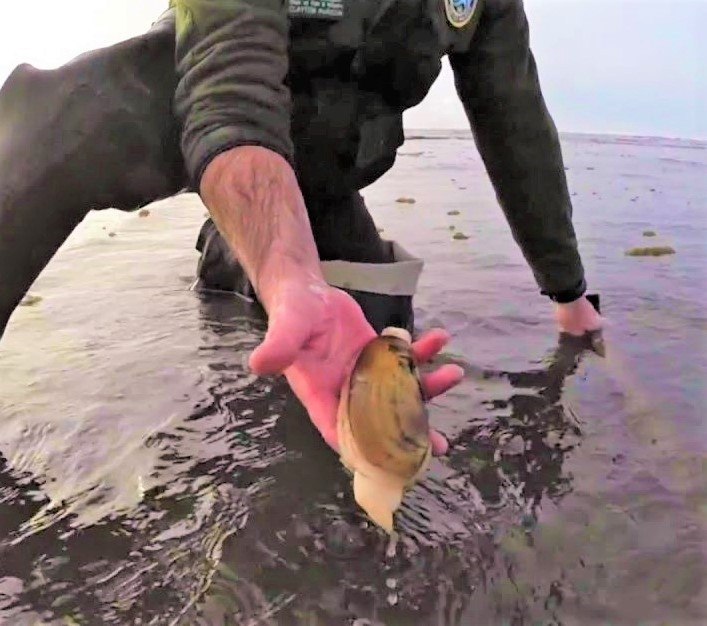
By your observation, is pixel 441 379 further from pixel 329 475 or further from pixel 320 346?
pixel 329 475

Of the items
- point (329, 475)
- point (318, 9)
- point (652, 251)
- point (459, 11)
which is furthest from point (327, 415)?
point (652, 251)

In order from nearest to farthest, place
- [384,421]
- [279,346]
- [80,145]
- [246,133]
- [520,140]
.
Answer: [279,346]
[384,421]
[246,133]
[80,145]
[520,140]

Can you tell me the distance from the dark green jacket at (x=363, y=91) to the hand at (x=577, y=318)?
35mm

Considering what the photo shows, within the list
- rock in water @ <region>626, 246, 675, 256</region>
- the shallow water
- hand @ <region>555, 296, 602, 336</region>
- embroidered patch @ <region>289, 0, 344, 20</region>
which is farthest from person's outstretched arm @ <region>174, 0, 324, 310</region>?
rock in water @ <region>626, 246, 675, 256</region>

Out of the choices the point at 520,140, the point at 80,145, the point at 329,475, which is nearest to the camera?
the point at 329,475

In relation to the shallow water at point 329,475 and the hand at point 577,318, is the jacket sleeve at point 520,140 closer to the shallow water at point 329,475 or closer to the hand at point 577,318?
the hand at point 577,318

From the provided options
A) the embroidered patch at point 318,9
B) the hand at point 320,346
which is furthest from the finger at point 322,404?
the embroidered patch at point 318,9

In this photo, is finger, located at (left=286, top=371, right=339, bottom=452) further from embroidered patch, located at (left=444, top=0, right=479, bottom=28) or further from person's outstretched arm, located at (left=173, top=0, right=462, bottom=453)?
embroidered patch, located at (left=444, top=0, right=479, bottom=28)

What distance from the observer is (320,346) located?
133 cm

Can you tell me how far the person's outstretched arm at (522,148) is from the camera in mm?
2459

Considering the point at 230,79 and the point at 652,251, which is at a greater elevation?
the point at 230,79

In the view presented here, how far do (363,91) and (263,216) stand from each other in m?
0.88

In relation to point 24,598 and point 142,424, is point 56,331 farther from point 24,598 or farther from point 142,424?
point 24,598

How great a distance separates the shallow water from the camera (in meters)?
1.41
